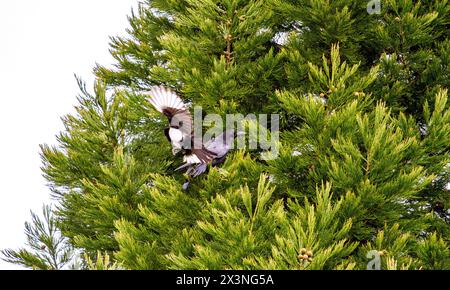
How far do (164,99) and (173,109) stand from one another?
2.8 inches

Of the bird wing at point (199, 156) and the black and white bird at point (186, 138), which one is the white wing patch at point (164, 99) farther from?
the bird wing at point (199, 156)

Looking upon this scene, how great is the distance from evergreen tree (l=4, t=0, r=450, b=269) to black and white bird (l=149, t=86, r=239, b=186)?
6 cm

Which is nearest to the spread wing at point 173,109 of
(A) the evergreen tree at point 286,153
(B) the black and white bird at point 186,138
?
(B) the black and white bird at point 186,138

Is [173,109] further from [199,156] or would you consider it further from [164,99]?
[199,156]

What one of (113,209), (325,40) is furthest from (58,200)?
(325,40)

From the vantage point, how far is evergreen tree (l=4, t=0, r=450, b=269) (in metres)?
2.31

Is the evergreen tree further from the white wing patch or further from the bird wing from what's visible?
the white wing patch

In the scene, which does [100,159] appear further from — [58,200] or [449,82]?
[449,82]

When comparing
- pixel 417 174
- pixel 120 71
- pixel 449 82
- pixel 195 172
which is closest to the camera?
pixel 417 174

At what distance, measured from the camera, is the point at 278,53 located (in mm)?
3174

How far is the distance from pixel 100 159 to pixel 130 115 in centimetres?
29

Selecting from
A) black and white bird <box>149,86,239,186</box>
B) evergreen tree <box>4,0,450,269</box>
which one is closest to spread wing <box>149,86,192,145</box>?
black and white bird <box>149,86,239,186</box>

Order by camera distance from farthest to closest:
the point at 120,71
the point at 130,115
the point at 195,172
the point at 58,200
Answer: the point at 120,71
the point at 58,200
the point at 130,115
the point at 195,172

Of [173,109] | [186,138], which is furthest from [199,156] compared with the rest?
[173,109]
